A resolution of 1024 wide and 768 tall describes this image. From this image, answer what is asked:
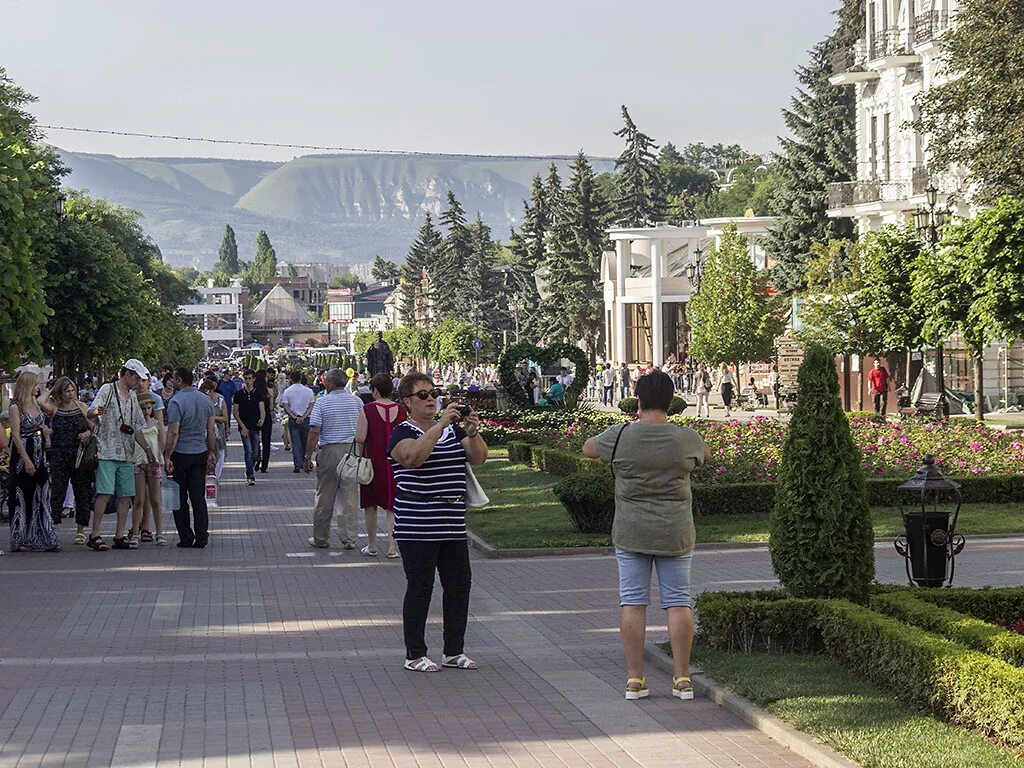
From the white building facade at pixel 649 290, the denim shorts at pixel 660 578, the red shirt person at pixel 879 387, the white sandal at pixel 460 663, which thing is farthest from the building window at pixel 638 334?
the denim shorts at pixel 660 578

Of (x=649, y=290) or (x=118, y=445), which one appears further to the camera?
(x=649, y=290)

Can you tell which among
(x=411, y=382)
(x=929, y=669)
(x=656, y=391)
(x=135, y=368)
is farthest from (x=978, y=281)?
(x=929, y=669)

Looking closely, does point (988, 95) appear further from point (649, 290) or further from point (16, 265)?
point (649, 290)

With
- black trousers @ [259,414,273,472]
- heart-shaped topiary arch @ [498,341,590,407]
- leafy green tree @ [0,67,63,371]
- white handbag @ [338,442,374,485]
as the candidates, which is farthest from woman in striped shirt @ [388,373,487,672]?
heart-shaped topiary arch @ [498,341,590,407]

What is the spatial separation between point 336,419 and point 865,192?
3492 centimetres

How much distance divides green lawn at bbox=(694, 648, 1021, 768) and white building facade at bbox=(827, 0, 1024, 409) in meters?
33.5

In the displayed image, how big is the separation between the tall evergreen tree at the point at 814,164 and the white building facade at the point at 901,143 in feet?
27.3

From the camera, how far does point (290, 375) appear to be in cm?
2845

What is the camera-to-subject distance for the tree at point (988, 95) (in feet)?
114

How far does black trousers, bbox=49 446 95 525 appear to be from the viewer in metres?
16.9

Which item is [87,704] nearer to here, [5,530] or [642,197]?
[5,530]

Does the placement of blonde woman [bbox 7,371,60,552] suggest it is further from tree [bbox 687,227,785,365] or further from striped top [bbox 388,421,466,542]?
tree [bbox 687,227,785,365]

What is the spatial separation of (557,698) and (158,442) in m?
9.14

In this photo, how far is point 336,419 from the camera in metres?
17.0
